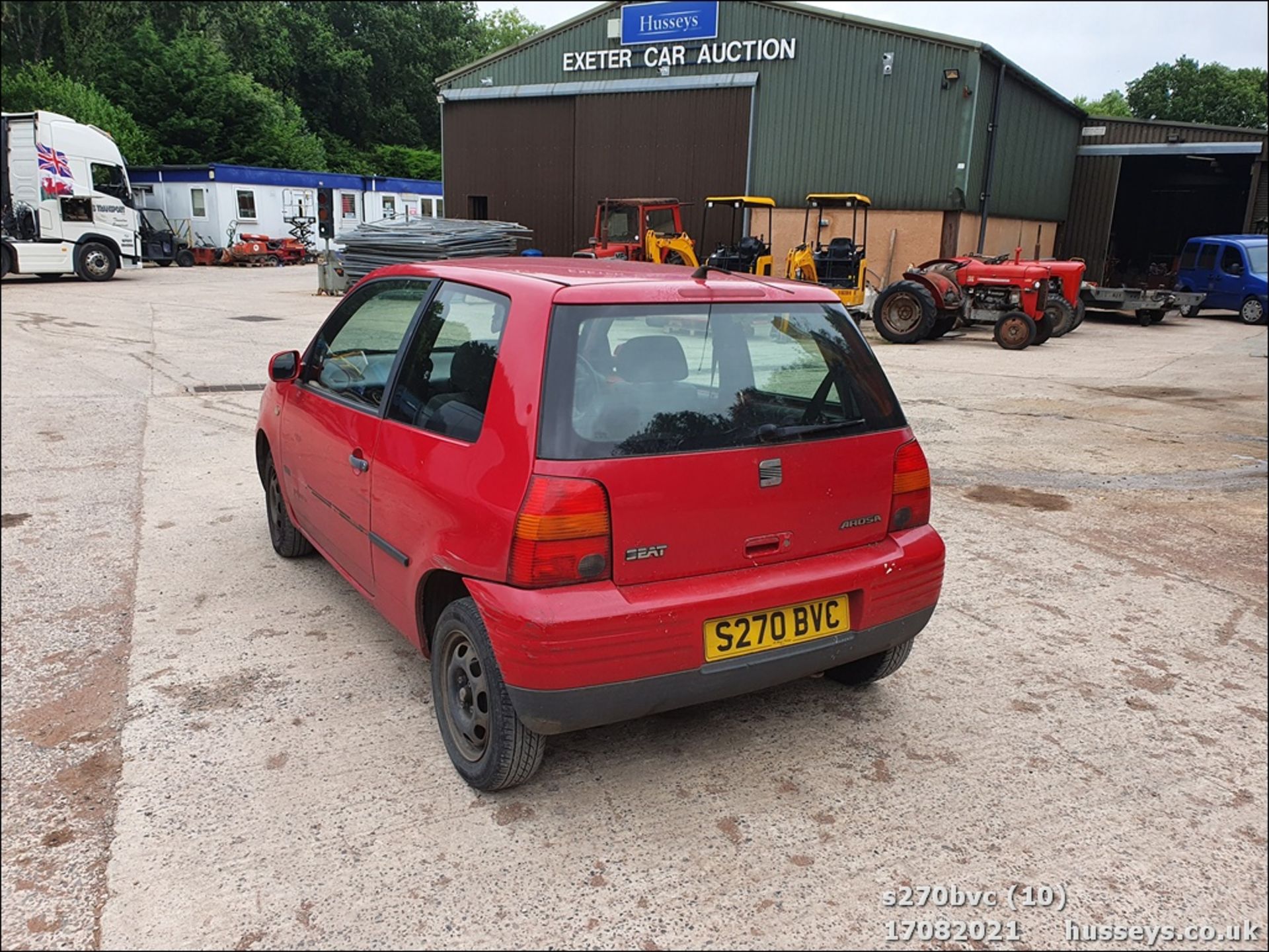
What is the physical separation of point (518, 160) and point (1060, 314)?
48.8 ft

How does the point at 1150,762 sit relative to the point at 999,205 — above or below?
below

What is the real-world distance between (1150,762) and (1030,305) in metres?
14.1

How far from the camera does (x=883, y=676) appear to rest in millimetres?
3445

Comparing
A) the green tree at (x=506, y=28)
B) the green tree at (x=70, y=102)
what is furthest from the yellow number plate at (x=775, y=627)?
the green tree at (x=506, y=28)

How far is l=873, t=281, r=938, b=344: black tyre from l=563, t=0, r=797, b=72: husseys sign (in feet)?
27.0

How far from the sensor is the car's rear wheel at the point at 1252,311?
67.4 feet

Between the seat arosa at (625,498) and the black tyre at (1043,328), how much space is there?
45.1ft

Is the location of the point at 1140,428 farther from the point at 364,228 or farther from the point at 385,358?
the point at 364,228

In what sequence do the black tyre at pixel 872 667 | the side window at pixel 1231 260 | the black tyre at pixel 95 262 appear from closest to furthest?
the black tyre at pixel 872 667, the side window at pixel 1231 260, the black tyre at pixel 95 262

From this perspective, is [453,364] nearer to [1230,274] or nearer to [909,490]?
[909,490]

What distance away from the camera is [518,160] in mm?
24766

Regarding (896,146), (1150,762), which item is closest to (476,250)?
(896,146)

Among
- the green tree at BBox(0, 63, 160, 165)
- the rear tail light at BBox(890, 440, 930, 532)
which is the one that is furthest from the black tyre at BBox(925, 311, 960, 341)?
the green tree at BBox(0, 63, 160, 165)

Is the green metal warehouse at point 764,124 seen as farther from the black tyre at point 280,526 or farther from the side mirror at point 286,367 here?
the side mirror at point 286,367
